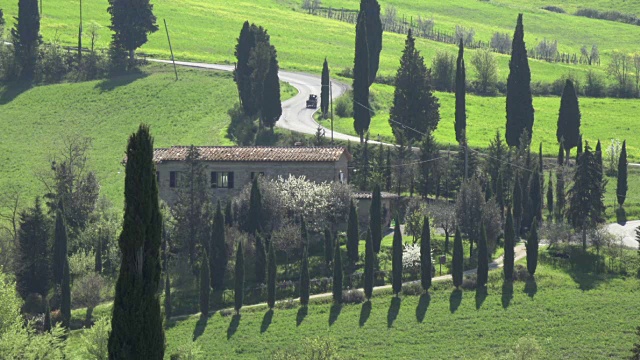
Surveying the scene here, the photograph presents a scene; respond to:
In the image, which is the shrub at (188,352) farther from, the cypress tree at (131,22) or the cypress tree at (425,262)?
the cypress tree at (131,22)

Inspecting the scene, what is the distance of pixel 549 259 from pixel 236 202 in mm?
25102

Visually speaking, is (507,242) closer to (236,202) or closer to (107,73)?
(236,202)

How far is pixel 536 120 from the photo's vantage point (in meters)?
150

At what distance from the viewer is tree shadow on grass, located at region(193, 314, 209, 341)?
89.6m

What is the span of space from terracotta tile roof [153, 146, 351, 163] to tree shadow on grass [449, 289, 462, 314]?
73.7 ft

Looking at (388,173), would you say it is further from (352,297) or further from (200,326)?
(200,326)

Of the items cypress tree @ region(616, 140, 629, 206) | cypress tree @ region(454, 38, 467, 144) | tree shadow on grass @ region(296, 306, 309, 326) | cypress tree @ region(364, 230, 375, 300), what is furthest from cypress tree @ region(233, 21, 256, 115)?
tree shadow on grass @ region(296, 306, 309, 326)

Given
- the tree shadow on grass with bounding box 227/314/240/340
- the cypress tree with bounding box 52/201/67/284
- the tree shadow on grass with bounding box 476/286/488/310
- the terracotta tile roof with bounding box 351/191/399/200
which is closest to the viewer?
the tree shadow on grass with bounding box 227/314/240/340

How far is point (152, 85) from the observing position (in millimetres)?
158750

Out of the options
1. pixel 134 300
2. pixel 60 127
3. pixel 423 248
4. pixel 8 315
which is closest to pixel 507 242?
pixel 423 248

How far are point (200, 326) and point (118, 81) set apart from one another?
75.4 metres

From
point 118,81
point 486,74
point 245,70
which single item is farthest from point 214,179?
point 486,74

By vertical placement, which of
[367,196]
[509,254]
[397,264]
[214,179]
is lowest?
[397,264]

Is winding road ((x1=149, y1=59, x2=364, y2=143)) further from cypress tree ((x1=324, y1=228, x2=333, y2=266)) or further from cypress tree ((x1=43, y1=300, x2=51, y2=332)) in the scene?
cypress tree ((x1=43, y1=300, x2=51, y2=332))
